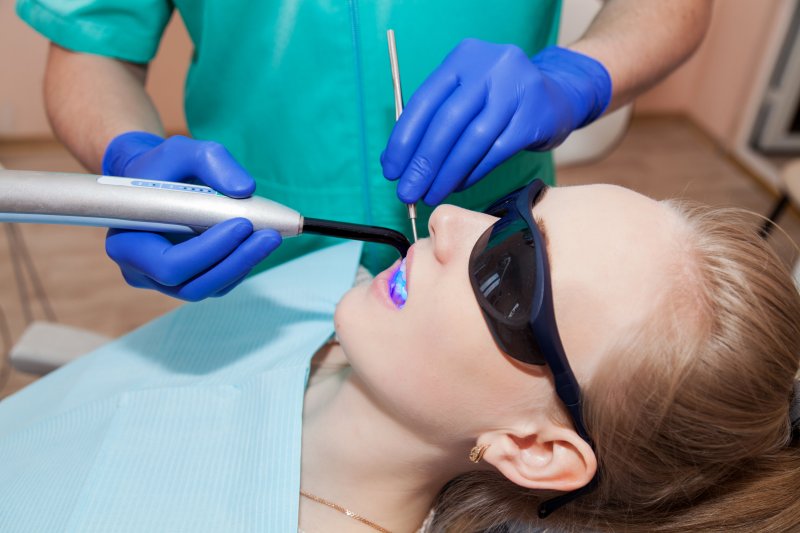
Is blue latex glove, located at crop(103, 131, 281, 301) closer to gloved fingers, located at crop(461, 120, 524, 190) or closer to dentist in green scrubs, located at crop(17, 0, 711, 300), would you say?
dentist in green scrubs, located at crop(17, 0, 711, 300)

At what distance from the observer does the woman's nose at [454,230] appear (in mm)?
762

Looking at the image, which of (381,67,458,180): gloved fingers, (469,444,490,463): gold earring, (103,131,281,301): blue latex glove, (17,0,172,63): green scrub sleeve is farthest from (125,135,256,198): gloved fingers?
(469,444,490,463): gold earring

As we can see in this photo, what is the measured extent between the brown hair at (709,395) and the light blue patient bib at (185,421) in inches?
16.4

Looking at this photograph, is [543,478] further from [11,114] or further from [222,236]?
[11,114]

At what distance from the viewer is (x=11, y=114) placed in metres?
3.01

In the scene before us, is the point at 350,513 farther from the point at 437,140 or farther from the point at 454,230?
the point at 437,140

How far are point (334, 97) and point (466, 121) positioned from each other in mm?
235

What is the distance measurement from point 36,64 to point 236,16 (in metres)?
2.43

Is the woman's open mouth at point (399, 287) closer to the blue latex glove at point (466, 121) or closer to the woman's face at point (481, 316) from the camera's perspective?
the woman's face at point (481, 316)

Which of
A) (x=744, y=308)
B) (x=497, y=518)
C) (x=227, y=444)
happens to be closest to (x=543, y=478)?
(x=497, y=518)

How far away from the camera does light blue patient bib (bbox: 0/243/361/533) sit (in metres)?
0.80

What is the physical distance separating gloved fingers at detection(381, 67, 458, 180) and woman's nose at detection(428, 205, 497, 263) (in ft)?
0.36

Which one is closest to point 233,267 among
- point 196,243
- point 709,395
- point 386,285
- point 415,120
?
point 196,243

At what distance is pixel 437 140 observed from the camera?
86 centimetres
